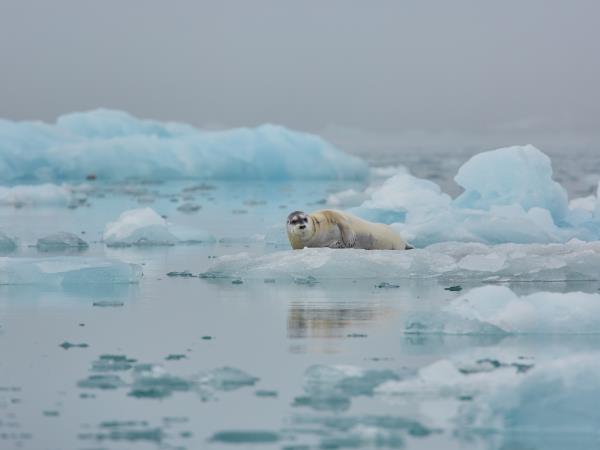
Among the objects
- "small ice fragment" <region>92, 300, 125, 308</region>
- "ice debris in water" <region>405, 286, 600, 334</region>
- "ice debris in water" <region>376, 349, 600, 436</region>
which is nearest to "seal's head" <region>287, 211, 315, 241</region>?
"small ice fragment" <region>92, 300, 125, 308</region>

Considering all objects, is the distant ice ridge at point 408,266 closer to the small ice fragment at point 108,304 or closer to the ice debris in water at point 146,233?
the small ice fragment at point 108,304

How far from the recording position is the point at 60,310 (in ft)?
21.2

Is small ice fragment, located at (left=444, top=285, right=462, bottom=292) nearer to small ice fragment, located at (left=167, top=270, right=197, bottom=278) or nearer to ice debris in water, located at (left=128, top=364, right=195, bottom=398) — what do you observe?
small ice fragment, located at (left=167, top=270, right=197, bottom=278)

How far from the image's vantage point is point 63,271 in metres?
7.50

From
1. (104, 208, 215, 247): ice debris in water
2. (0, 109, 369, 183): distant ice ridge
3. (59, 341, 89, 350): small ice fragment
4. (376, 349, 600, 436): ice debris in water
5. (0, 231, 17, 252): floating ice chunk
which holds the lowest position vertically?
(376, 349, 600, 436): ice debris in water

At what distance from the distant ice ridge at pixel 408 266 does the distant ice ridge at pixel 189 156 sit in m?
20.0

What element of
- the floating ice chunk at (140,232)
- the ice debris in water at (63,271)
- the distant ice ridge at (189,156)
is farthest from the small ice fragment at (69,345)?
the distant ice ridge at (189,156)

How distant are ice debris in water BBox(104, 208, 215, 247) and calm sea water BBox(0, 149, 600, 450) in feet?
7.72

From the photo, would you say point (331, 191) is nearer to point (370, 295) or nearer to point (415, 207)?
point (415, 207)

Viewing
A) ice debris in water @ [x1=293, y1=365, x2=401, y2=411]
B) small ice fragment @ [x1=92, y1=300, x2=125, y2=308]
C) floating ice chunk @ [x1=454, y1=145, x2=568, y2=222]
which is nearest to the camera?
ice debris in water @ [x1=293, y1=365, x2=401, y2=411]

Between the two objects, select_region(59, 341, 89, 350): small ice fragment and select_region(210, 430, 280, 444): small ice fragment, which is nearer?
select_region(210, 430, 280, 444): small ice fragment

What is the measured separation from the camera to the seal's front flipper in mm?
8898

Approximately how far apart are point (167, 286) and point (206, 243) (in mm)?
3486

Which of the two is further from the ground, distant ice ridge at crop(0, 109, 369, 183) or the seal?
distant ice ridge at crop(0, 109, 369, 183)
